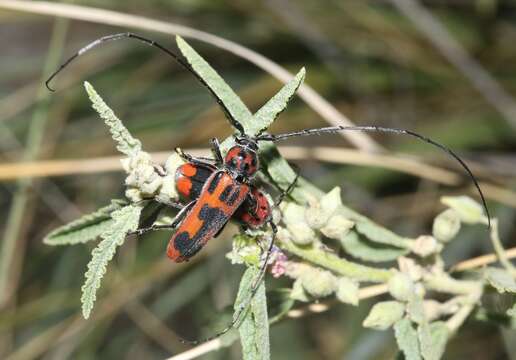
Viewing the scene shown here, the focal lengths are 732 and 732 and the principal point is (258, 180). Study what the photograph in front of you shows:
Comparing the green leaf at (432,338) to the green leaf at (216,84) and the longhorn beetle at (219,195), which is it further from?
the green leaf at (216,84)

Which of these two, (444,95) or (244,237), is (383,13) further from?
(244,237)

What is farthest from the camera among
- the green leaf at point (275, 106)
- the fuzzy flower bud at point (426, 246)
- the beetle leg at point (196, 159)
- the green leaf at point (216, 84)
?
the fuzzy flower bud at point (426, 246)

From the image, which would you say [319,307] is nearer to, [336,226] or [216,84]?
[336,226]

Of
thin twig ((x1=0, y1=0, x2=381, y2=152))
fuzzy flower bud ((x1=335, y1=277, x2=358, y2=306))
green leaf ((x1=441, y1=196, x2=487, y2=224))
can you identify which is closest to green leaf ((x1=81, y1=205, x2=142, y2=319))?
fuzzy flower bud ((x1=335, y1=277, x2=358, y2=306))

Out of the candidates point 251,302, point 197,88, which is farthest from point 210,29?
point 251,302

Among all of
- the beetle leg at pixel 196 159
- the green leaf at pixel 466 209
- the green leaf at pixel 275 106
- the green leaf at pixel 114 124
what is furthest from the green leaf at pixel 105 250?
the green leaf at pixel 466 209

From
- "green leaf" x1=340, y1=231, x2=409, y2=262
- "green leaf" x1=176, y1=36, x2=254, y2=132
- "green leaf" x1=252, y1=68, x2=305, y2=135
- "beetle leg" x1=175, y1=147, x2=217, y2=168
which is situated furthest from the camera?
"green leaf" x1=340, y1=231, x2=409, y2=262

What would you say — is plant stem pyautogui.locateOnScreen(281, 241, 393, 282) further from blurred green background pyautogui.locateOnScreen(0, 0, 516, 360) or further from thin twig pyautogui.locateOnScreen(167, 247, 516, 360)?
blurred green background pyautogui.locateOnScreen(0, 0, 516, 360)
